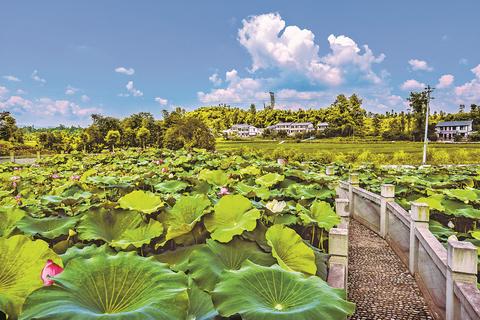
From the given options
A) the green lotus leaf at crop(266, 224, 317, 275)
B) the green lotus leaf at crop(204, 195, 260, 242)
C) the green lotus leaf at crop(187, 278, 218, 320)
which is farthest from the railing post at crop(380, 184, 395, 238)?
the green lotus leaf at crop(187, 278, 218, 320)

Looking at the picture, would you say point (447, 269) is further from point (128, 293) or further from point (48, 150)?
point (48, 150)

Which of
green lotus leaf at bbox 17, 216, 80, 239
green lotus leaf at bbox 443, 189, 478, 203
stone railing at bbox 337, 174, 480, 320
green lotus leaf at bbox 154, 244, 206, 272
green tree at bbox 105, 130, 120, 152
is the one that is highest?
green tree at bbox 105, 130, 120, 152

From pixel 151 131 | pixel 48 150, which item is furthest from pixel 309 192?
pixel 48 150

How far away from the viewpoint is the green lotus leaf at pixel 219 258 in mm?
1435

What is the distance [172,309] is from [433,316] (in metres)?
4.00

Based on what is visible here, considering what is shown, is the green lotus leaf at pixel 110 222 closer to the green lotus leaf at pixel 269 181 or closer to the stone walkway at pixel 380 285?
the green lotus leaf at pixel 269 181

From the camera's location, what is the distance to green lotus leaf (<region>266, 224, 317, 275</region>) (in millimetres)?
1782

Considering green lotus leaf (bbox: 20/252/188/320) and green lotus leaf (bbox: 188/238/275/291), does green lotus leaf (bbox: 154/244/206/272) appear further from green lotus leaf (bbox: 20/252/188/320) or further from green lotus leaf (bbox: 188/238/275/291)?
green lotus leaf (bbox: 20/252/188/320)

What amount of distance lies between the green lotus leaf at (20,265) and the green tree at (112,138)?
32.6 metres

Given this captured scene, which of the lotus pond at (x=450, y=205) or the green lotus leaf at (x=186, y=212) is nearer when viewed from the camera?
the green lotus leaf at (x=186, y=212)

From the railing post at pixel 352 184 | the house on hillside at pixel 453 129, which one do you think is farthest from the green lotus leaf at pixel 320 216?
the house on hillside at pixel 453 129

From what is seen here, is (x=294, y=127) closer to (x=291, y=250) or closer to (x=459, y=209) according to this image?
(x=459, y=209)

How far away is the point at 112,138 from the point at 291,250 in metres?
33.1

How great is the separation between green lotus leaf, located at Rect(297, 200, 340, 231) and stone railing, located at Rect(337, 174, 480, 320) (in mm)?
1145
